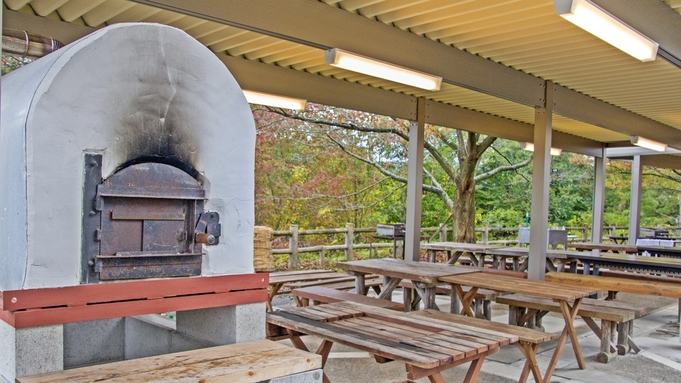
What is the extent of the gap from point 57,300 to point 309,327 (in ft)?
5.35

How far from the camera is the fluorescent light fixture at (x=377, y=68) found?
14.6 feet

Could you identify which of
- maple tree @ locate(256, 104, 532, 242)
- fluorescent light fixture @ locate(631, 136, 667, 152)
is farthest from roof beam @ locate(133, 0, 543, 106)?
maple tree @ locate(256, 104, 532, 242)

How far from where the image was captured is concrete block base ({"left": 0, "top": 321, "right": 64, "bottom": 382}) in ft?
7.89

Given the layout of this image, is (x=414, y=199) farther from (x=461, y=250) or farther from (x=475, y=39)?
(x=475, y=39)

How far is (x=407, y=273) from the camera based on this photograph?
18.7 feet

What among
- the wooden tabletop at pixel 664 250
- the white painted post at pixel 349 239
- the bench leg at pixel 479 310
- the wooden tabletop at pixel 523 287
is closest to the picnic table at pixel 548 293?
the wooden tabletop at pixel 523 287

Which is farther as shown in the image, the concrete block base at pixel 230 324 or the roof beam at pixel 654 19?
the roof beam at pixel 654 19

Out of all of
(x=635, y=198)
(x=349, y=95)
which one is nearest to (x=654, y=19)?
(x=349, y=95)

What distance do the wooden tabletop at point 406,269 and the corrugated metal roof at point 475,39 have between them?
219 cm

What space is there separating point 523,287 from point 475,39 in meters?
2.36

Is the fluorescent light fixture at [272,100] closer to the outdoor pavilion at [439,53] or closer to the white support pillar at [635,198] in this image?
the outdoor pavilion at [439,53]

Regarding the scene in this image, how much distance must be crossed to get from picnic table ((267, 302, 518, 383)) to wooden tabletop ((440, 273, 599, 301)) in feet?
4.52

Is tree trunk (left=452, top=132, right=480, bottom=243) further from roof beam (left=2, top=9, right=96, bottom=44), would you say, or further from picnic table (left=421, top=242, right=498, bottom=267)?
roof beam (left=2, top=9, right=96, bottom=44)

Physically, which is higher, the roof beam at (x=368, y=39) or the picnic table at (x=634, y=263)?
Answer: the roof beam at (x=368, y=39)
